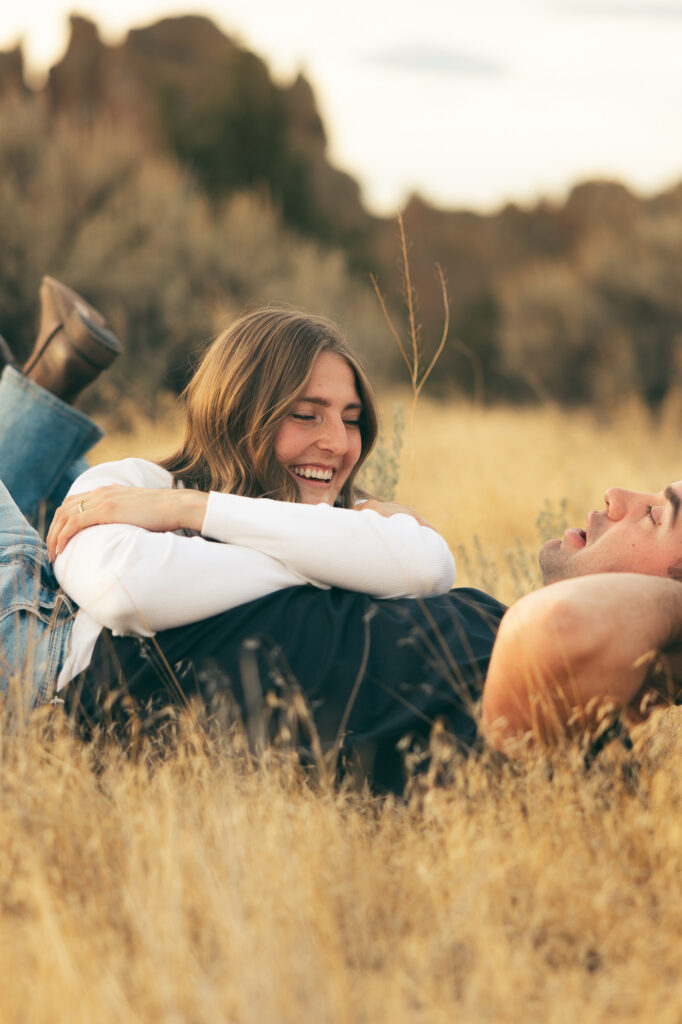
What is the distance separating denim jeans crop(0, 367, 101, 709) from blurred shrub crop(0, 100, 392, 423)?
5353 mm

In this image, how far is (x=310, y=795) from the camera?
1.99 meters

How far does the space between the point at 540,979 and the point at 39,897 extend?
2.57 ft

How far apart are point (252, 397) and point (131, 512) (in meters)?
0.57

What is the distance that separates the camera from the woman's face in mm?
2711

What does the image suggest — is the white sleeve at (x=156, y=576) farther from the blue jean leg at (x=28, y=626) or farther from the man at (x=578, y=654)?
the man at (x=578, y=654)

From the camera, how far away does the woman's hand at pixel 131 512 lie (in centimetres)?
229

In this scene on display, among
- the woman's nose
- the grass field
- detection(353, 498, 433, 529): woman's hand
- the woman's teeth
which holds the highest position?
the woman's nose

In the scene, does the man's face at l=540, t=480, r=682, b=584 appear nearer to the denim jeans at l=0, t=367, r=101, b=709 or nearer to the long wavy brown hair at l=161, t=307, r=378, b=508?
the long wavy brown hair at l=161, t=307, r=378, b=508

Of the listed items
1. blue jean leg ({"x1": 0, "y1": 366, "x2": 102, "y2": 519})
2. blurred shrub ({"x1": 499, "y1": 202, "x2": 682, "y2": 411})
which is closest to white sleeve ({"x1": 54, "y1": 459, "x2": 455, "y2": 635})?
blue jean leg ({"x1": 0, "y1": 366, "x2": 102, "y2": 519})

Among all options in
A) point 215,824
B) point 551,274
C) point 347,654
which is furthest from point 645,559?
point 551,274

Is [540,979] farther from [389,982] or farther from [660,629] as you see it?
[660,629]

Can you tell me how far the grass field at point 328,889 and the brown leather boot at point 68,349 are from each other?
1.84 m

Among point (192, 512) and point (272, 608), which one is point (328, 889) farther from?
point (192, 512)

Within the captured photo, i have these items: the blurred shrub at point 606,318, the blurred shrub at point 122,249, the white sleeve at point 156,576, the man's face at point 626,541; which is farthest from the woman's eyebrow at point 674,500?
the blurred shrub at point 606,318
